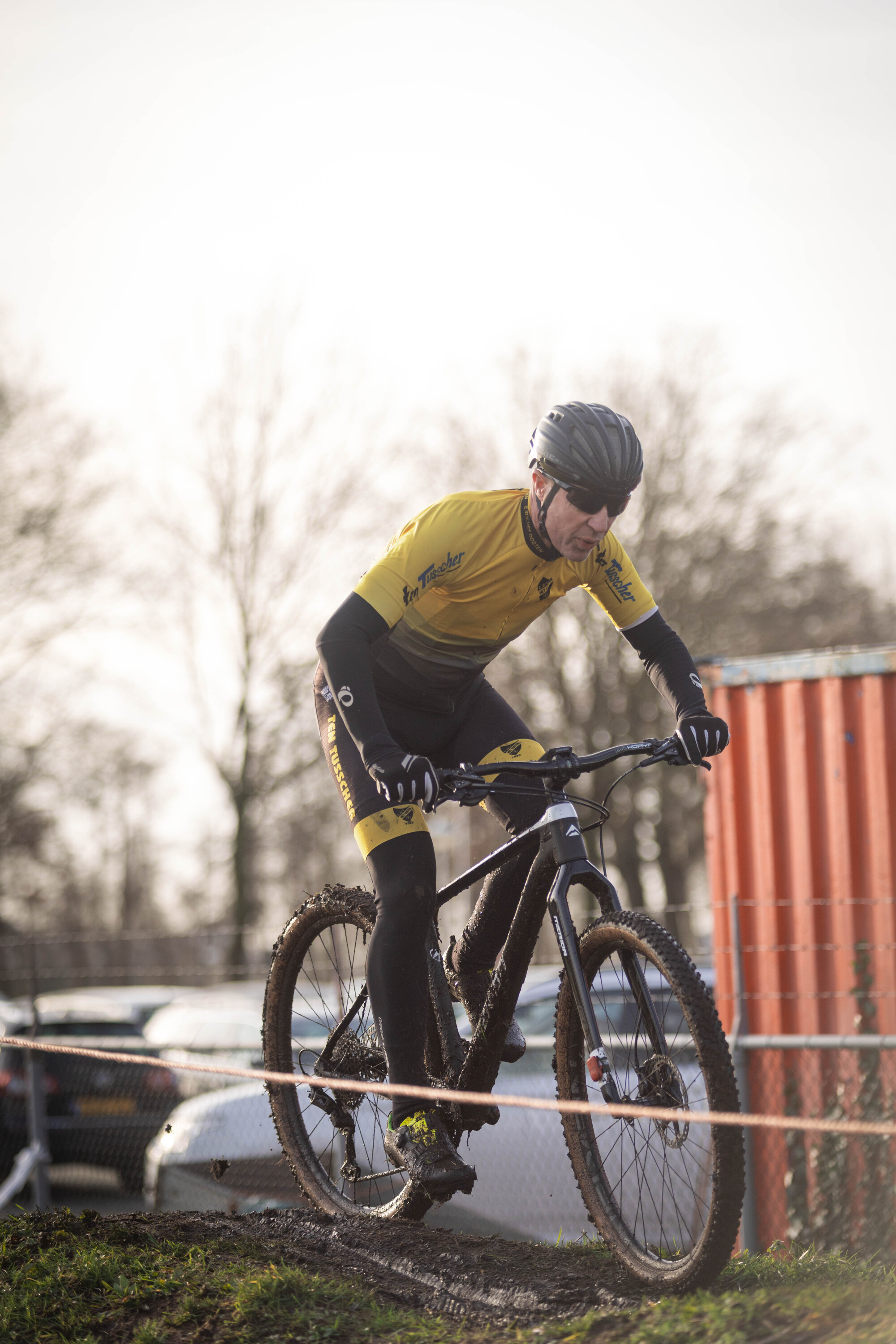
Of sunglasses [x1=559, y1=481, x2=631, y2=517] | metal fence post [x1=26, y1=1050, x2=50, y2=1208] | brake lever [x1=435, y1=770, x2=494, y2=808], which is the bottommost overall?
metal fence post [x1=26, y1=1050, x2=50, y2=1208]

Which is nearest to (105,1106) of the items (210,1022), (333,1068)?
(210,1022)

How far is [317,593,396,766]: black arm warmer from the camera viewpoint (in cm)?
326

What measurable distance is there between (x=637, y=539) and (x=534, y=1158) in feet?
64.2

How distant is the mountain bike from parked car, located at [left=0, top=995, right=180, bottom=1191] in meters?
6.75

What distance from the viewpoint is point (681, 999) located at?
284cm

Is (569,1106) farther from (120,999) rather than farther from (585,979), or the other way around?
(120,999)

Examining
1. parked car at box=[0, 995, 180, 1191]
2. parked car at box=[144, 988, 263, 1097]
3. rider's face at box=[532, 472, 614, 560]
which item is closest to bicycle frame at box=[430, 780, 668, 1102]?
rider's face at box=[532, 472, 614, 560]

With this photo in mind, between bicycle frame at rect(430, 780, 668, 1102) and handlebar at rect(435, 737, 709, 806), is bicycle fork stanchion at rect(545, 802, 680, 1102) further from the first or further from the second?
handlebar at rect(435, 737, 709, 806)

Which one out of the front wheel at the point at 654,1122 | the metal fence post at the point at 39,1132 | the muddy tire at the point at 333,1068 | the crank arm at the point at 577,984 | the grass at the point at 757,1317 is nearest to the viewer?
the grass at the point at 757,1317

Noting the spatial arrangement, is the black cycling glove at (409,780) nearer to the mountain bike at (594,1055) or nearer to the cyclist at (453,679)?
the cyclist at (453,679)

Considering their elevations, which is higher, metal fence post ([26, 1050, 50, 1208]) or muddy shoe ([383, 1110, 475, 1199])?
muddy shoe ([383, 1110, 475, 1199])

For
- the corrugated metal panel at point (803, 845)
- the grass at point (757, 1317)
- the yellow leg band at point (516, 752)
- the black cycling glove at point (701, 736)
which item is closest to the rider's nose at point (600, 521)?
the black cycling glove at point (701, 736)

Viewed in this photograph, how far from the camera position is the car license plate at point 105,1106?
10.8m

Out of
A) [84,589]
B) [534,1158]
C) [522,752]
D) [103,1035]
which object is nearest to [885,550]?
[84,589]
